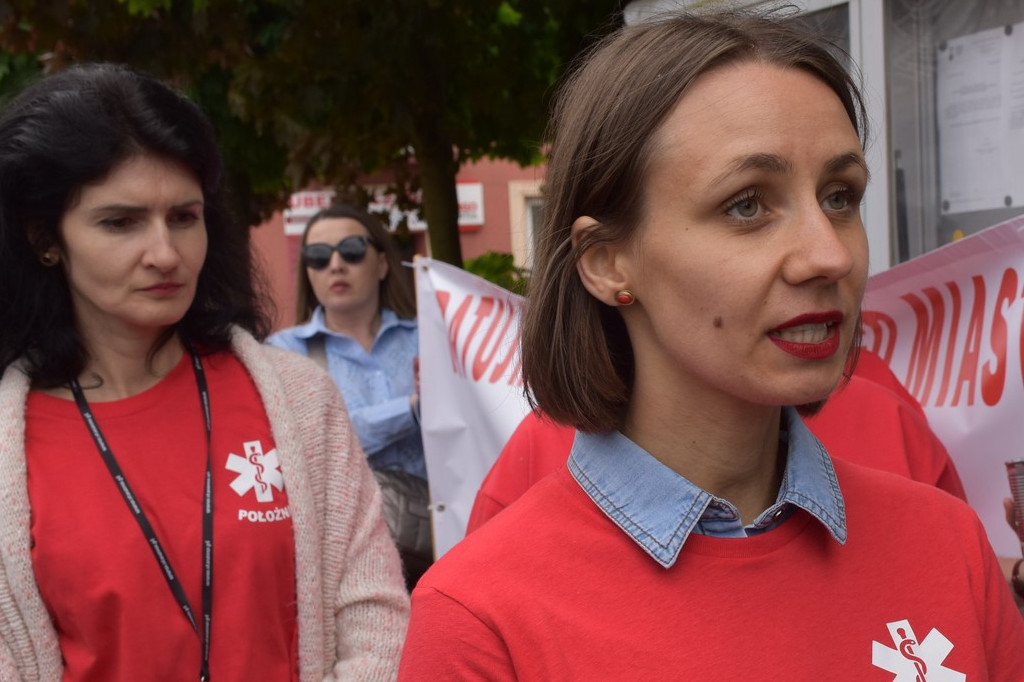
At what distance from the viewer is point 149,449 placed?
8.39 feet

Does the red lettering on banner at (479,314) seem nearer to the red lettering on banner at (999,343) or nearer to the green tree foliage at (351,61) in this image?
the red lettering on banner at (999,343)

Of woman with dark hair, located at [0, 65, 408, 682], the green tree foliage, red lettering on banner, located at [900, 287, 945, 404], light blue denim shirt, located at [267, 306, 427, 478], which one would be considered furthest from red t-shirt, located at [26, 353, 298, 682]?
the green tree foliage

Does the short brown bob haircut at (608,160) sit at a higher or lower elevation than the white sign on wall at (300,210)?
lower

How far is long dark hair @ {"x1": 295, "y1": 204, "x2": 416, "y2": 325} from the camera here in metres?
5.42

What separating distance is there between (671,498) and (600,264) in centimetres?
33

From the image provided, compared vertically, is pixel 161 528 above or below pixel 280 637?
above

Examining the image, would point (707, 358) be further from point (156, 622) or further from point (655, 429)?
point (156, 622)

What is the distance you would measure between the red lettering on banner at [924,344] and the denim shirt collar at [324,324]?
2.65 metres

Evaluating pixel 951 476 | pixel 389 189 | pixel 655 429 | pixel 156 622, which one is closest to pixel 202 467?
pixel 156 622

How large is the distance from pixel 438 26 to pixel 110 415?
15.6 feet

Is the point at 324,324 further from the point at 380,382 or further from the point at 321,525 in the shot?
the point at 321,525

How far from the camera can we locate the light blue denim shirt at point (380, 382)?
15.1 feet

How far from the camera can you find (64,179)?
265 centimetres

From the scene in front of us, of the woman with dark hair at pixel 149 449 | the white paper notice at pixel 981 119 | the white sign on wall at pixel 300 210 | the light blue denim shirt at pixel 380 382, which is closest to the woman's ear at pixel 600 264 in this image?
the woman with dark hair at pixel 149 449
